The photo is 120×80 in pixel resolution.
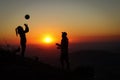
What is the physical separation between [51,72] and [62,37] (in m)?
2.50

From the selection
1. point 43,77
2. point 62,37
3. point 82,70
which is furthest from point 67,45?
point 43,77

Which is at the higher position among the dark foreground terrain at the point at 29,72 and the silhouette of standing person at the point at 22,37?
the silhouette of standing person at the point at 22,37

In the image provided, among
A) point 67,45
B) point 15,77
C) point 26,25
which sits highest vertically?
point 26,25

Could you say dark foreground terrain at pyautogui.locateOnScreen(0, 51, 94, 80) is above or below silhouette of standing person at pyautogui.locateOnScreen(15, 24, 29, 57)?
below

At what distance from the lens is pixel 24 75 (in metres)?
19.8

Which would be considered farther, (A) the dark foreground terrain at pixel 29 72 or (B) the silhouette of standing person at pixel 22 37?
(B) the silhouette of standing person at pixel 22 37

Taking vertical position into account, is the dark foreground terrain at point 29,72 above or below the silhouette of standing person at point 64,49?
below

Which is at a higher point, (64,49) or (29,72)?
(64,49)

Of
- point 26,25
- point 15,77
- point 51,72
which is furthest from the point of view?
point 26,25

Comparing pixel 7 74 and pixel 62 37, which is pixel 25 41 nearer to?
pixel 62 37

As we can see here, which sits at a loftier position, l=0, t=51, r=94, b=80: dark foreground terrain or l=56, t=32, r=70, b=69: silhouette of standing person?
l=56, t=32, r=70, b=69: silhouette of standing person

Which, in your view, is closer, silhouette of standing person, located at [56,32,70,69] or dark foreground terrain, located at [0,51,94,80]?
dark foreground terrain, located at [0,51,94,80]

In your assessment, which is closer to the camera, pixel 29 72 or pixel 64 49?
pixel 29 72

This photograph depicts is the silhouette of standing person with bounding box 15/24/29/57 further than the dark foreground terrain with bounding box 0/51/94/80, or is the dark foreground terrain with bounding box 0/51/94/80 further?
the silhouette of standing person with bounding box 15/24/29/57
